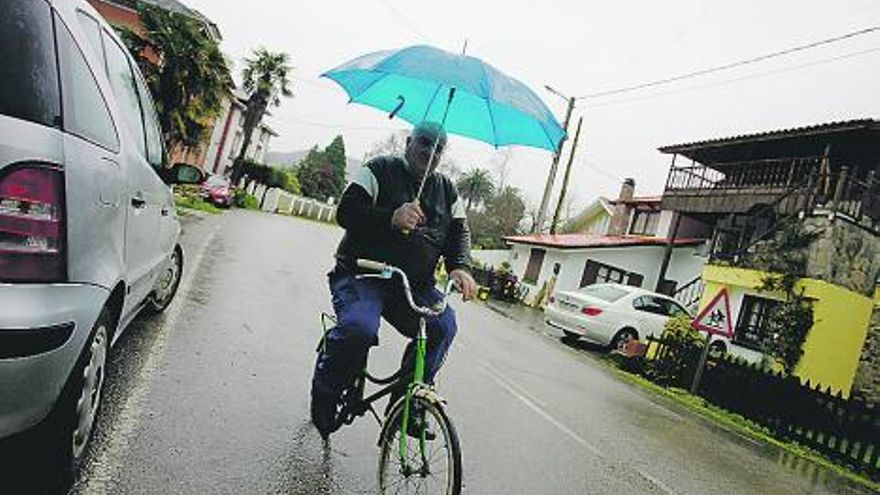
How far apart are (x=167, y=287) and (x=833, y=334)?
610 inches

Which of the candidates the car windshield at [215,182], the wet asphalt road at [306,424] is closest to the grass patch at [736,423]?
the wet asphalt road at [306,424]

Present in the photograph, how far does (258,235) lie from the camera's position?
805 inches

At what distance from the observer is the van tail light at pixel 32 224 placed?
2.18 m

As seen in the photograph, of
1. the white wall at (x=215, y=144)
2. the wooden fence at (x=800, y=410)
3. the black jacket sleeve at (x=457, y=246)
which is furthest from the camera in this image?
the white wall at (x=215, y=144)

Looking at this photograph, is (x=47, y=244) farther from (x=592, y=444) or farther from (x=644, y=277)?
(x=644, y=277)

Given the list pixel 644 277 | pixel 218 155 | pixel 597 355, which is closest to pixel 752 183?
pixel 644 277

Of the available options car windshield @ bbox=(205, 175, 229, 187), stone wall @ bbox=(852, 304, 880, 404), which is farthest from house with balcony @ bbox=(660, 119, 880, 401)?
car windshield @ bbox=(205, 175, 229, 187)

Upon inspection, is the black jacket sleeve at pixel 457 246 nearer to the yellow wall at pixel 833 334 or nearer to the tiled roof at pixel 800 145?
the yellow wall at pixel 833 334

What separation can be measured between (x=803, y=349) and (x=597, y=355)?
485 cm

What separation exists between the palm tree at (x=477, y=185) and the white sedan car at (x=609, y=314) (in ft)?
196

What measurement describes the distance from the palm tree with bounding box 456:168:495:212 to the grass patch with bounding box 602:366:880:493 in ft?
208

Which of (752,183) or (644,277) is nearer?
(752,183)

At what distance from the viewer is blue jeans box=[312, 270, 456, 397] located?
3.53 m

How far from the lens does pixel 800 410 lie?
11.0 metres
